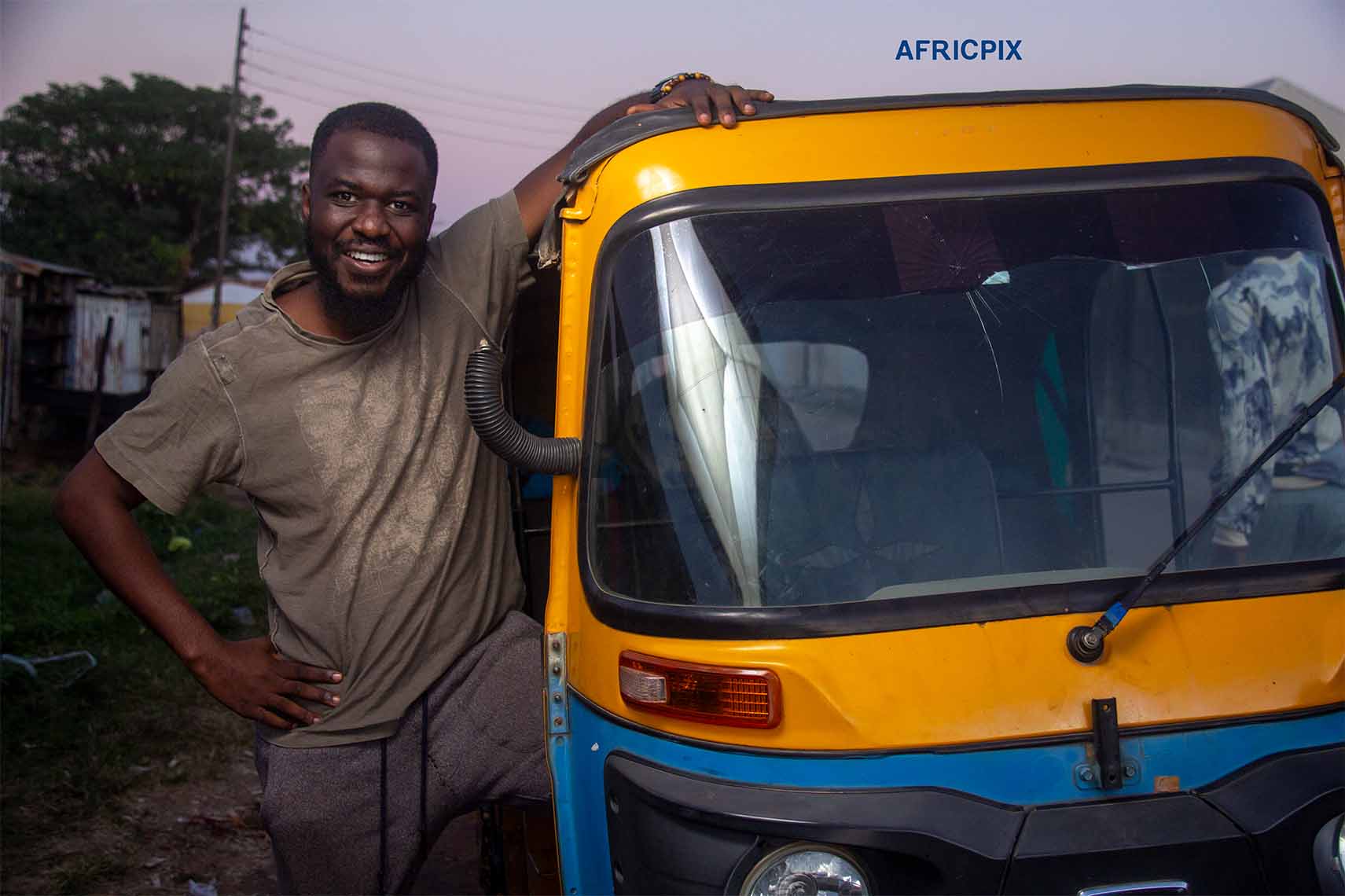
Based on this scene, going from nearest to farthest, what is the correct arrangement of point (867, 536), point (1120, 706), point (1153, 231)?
point (1120, 706) → point (867, 536) → point (1153, 231)

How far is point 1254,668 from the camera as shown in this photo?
1.96 m

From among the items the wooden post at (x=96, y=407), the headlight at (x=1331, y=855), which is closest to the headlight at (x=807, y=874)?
the headlight at (x=1331, y=855)

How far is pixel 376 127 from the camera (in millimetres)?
2744

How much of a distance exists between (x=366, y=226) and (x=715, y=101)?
0.87m

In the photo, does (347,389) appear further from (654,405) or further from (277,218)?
(277,218)

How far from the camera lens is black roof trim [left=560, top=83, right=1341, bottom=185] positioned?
2301 mm

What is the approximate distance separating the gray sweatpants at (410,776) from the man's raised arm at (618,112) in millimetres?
1013

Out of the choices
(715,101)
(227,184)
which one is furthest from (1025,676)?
(227,184)

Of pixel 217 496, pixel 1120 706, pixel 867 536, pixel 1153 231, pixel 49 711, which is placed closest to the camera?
pixel 1120 706

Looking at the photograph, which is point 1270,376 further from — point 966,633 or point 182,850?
point 182,850

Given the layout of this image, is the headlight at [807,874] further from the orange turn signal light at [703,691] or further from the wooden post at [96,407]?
the wooden post at [96,407]

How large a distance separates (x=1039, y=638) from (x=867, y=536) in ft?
1.11

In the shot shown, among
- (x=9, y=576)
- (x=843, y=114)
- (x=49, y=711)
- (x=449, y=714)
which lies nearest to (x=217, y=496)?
(x=9, y=576)

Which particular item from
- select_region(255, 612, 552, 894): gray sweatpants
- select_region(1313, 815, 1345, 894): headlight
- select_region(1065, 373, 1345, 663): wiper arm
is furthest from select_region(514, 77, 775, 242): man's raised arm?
select_region(1313, 815, 1345, 894): headlight
